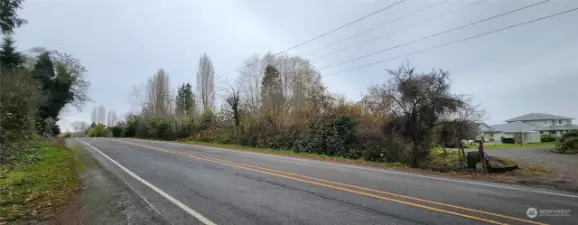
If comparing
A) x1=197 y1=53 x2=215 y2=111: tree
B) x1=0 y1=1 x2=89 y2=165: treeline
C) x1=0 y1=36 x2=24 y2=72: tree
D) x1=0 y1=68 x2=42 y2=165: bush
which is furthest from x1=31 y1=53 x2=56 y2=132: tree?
x1=0 y1=68 x2=42 y2=165: bush

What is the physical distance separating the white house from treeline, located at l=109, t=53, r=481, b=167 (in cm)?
3689

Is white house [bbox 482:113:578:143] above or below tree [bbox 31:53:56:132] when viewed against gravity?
below

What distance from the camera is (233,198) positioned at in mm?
5777

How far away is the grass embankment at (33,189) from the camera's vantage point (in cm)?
547

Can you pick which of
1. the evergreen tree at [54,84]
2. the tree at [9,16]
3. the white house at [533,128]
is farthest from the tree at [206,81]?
the white house at [533,128]

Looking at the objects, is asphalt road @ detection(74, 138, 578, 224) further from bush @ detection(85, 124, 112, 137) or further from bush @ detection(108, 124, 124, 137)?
bush @ detection(85, 124, 112, 137)

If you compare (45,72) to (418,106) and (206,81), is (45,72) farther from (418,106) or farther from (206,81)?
(418,106)

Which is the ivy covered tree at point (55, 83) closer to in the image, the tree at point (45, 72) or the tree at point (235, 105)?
the tree at point (45, 72)

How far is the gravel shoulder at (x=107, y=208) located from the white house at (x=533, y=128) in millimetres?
51815

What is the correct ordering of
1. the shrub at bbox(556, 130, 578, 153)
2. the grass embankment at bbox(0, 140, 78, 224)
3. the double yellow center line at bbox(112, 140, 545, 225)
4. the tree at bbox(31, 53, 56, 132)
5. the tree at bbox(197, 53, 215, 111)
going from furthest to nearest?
1. the tree at bbox(197, 53, 215, 111)
2. the tree at bbox(31, 53, 56, 132)
3. the shrub at bbox(556, 130, 578, 153)
4. the grass embankment at bbox(0, 140, 78, 224)
5. the double yellow center line at bbox(112, 140, 545, 225)

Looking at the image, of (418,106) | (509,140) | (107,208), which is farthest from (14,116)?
(509,140)

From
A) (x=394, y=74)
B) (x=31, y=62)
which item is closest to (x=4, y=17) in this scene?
(x=394, y=74)

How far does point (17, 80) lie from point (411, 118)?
21.2 m

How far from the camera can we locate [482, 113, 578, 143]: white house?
50.1 m
